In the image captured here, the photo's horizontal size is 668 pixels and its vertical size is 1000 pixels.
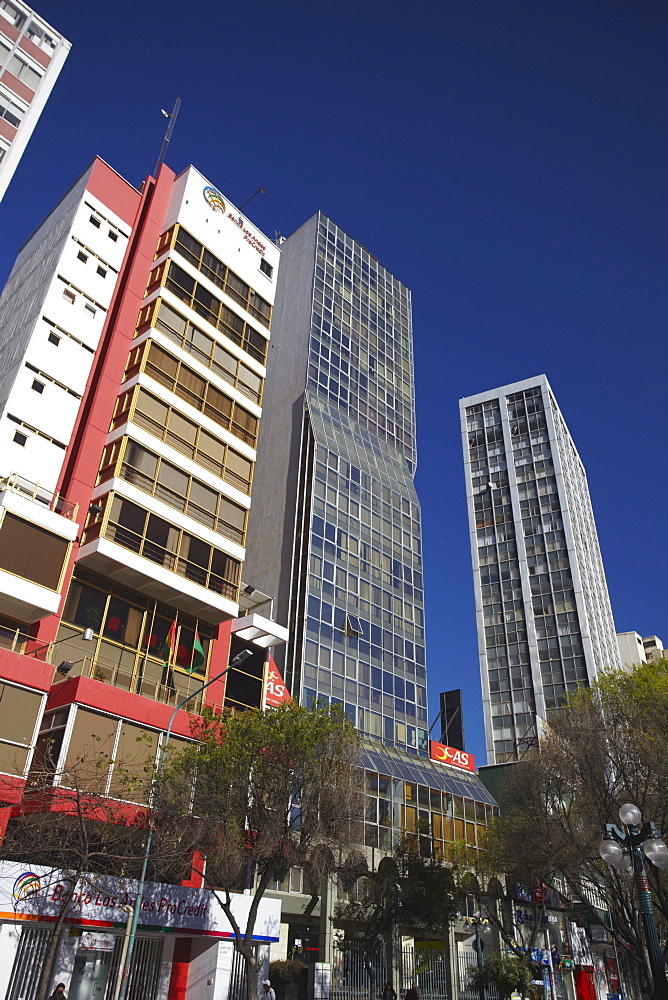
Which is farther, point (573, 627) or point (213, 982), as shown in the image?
point (573, 627)

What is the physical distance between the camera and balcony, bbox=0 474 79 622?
81.5 feet

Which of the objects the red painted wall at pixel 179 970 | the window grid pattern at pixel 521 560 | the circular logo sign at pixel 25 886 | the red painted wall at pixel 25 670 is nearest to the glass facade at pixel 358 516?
the red painted wall at pixel 179 970

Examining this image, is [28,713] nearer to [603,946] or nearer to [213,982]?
[213,982]

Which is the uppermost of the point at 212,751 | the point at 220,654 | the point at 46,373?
the point at 46,373

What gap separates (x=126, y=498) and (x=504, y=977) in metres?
25.3

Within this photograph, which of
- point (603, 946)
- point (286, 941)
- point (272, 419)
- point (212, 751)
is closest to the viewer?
point (212, 751)

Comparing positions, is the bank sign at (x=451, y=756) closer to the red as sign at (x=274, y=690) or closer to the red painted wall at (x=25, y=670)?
the red as sign at (x=274, y=690)

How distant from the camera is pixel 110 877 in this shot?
21.9 meters

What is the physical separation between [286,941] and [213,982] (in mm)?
11129

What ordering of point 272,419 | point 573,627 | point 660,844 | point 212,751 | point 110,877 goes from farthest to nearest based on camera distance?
point 573,627
point 272,419
point 212,751
point 110,877
point 660,844

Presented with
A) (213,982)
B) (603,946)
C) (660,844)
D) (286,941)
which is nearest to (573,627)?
(603,946)

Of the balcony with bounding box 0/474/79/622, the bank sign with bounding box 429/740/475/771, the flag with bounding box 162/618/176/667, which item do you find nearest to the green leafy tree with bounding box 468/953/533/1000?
the bank sign with bounding box 429/740/475/771

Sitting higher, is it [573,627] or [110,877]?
[573,627]

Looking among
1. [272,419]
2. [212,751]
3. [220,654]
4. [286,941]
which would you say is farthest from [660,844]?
[272,419]
